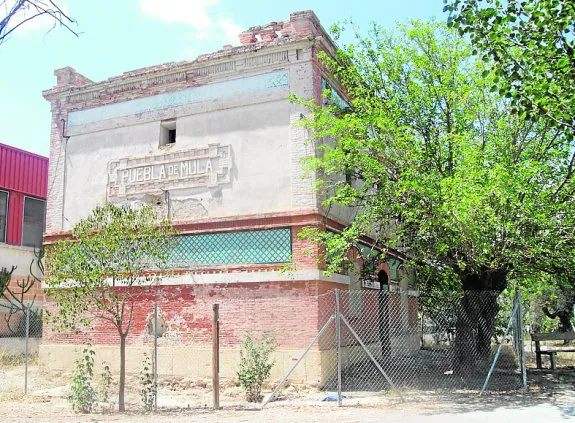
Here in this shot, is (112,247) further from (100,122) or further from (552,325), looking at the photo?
(552,325)

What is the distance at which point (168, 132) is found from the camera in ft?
55.1

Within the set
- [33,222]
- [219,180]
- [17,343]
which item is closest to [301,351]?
[219,180]

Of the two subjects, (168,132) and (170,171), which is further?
(168,132)

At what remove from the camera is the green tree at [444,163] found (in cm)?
1184

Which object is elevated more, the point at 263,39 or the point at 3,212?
the point at 263,39

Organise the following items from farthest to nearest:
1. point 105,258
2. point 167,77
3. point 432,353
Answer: point 432,353 < point 167,77 < point 105,258

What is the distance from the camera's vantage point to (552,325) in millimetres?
34562

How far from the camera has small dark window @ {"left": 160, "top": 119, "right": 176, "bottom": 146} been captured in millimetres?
16453

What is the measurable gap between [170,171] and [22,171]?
10.8 meters

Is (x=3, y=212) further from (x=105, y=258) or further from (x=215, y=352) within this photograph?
(x=215, y=352)

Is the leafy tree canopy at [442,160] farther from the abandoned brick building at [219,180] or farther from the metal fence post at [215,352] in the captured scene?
the metal fence post at [215,352]

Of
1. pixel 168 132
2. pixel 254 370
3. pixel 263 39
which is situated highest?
pixel 263 39

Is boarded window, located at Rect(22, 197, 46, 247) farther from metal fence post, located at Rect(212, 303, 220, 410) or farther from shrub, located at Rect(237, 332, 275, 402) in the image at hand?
metal fence post, located at Rect(212, 303, 220, 410)

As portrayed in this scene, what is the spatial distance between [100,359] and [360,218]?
8369mm
